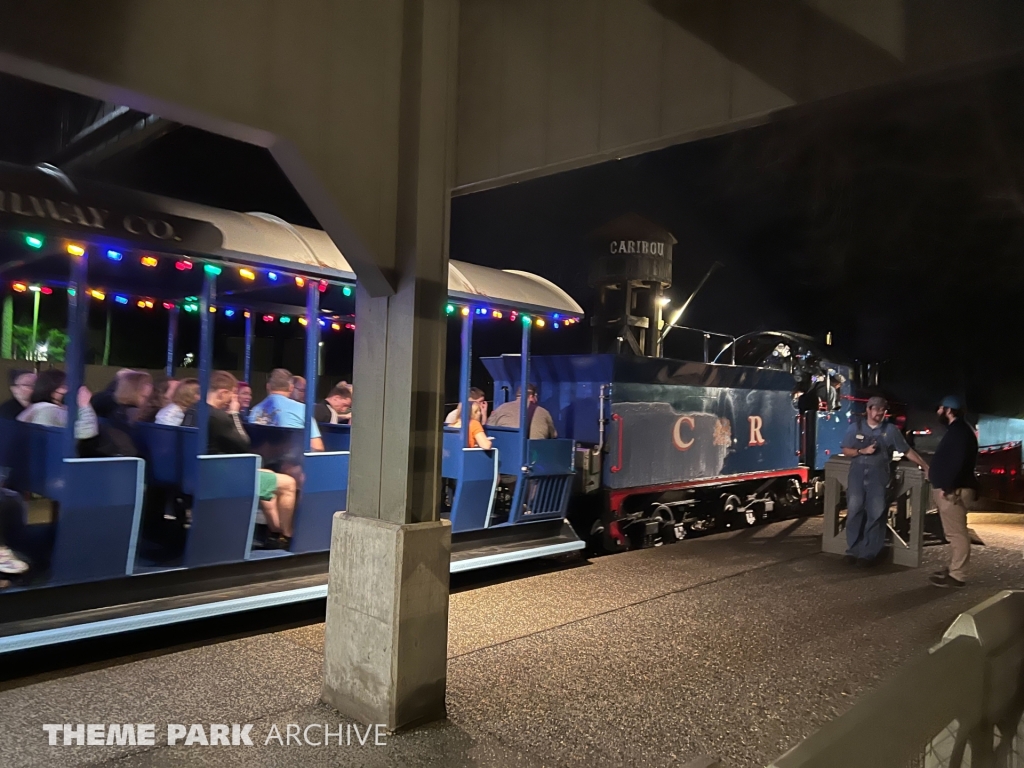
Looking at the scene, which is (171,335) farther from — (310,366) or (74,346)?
(74,346)

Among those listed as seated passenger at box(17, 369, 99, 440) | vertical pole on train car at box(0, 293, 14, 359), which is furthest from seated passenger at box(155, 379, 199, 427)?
vertical pole on train car at box(0, 293, 14, 359)

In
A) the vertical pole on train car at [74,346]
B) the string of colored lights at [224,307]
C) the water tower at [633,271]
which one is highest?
the water tower at [633,271]

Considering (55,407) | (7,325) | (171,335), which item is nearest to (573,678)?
(55,407)

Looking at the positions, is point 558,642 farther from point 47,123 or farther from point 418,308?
point 47,123

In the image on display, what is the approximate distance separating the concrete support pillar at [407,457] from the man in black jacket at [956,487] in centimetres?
582

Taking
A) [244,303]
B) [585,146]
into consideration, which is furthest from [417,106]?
[244,303]

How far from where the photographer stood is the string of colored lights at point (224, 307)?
4648mm

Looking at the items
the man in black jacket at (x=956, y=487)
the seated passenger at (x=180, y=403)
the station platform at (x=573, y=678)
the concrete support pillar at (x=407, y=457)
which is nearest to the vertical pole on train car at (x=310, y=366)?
the seated passenger at (x=180, y=403)

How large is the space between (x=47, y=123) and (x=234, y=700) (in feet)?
30.7

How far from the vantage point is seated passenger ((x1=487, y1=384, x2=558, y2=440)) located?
26.8ft

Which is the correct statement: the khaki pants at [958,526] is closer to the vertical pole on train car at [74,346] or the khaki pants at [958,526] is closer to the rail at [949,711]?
the rail at [949,711]

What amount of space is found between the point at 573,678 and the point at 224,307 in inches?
198

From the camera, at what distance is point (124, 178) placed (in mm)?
14000

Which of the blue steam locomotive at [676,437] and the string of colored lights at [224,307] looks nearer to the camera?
the string of colored lights at [224,307]
